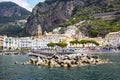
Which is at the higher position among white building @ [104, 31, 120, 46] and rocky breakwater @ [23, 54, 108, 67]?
white building @ [104, 31, 120, 46]

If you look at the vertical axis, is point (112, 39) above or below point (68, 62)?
above

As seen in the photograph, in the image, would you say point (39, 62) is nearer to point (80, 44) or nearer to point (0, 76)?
point (0, 76)

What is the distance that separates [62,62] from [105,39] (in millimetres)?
120867

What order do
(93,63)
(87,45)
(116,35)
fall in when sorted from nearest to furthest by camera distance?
(93,63) → (87,45) → (116,35)

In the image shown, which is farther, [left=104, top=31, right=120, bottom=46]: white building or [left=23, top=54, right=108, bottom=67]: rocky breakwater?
[left=104, top=31, right=120, bottom=46]: white building

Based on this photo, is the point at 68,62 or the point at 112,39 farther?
the point at 112,39

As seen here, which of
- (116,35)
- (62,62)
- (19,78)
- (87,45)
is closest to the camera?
(19,78)

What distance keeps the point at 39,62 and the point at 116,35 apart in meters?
115

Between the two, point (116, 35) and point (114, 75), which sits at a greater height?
point (116, 35)

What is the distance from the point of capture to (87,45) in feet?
593

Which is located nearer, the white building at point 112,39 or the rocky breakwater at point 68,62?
the rocky breakwater at point 68,62

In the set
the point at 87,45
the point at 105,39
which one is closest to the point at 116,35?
the point at 105,39

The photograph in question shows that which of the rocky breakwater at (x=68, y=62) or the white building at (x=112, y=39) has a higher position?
the white building at (x=112, y=39)

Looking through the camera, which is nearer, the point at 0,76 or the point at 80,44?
the point at 0,76
